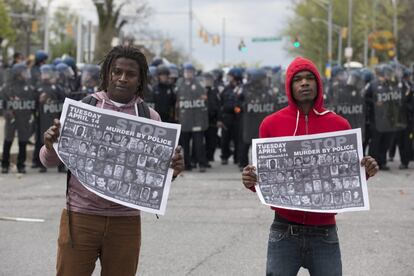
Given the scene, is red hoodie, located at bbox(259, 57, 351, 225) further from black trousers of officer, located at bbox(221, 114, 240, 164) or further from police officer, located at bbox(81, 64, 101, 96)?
black trousers of officer, located at bbox(221, 114, 240, 164)

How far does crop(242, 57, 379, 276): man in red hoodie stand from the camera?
4.67 meters

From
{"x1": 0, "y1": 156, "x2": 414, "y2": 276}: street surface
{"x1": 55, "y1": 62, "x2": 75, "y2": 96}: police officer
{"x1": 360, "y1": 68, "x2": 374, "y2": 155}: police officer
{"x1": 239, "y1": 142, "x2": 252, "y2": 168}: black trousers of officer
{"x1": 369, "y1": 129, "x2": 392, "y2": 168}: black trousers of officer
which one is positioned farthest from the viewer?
{"x1": 360, "y1": 68, "x2": 374, "y2": 155}: police officer

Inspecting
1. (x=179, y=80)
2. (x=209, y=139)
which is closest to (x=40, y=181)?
(x=179, y=80)

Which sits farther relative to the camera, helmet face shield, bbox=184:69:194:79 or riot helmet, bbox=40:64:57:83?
helmet face shield, bbox=184:69:194:79

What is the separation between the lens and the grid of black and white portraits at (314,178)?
4773 mm

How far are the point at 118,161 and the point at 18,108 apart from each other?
1143cm

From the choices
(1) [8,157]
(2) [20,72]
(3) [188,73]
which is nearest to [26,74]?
(2) [20,72]

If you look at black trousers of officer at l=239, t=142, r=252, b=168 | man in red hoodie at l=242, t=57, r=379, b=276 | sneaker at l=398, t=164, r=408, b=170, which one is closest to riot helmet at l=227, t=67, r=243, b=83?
black trousers of officer at l=239, t=142, r=252, b=168

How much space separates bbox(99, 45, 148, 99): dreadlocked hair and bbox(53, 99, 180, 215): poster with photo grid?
238 mm

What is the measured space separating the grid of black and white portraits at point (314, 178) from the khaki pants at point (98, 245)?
2.59 ft

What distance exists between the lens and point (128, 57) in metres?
4.69

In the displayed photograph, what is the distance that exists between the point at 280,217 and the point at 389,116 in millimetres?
12394

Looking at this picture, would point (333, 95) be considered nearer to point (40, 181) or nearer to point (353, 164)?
point (40, 181)

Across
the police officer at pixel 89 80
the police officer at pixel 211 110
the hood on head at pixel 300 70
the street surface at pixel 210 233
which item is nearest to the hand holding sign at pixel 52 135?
the hood on head at pixel 300 70
